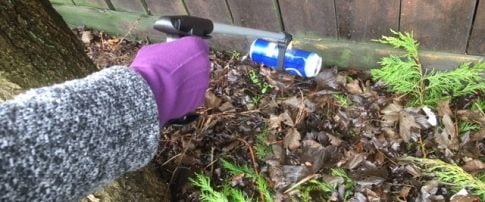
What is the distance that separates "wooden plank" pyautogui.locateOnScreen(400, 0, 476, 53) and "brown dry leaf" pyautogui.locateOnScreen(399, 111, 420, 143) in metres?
0.39

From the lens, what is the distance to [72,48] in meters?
1.88

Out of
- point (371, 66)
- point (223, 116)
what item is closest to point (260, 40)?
point (223, 116)

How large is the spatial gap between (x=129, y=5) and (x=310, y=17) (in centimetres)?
111

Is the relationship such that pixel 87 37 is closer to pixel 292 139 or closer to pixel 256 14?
pixel 256 14

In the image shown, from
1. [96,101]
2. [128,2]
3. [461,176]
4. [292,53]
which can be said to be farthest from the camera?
[128,2]

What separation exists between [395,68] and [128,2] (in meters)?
1.53

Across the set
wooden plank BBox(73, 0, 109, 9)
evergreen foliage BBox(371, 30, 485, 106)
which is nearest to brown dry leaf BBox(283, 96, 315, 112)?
evergreen foliage BBox(371, 30, 485, 106)

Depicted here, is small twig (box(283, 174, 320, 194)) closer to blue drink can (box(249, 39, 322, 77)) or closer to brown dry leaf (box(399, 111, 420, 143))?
brown dry leaf (box(399, 111, 420, 143))

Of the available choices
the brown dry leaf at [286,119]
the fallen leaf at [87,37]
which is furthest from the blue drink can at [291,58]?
the fallen leaf at [87,37]

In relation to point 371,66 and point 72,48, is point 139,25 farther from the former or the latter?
point 371,66

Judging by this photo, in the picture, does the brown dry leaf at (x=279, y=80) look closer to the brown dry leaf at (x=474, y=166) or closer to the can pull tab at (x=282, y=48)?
the can pull tab at (x=282, y=48)

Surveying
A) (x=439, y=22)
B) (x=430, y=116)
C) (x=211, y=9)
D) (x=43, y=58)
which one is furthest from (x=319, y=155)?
(x=43, y=58)

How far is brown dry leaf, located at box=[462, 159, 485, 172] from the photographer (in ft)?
5.71

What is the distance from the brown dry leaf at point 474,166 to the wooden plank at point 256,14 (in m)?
1.07
